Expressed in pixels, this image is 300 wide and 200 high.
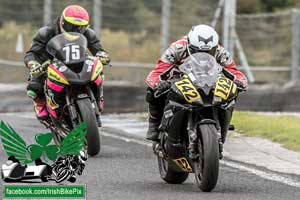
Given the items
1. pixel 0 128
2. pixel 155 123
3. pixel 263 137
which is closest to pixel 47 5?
pixel 263 137

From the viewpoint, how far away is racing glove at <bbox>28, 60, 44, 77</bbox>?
1267cm

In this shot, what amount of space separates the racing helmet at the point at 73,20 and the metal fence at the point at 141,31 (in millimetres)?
10746

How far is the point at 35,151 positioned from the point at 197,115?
1.78 metres

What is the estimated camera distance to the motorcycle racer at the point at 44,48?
41.0ft

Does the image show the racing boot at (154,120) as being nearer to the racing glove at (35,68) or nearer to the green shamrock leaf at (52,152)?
the green shamrock leaf at (52,152)

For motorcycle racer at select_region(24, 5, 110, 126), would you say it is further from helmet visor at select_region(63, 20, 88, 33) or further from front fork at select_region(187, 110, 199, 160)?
front fork at select_region(187, 110, 199, 160)

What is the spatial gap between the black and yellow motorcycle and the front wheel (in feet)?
6.21

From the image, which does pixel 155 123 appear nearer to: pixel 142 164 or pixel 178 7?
pixel 142 164

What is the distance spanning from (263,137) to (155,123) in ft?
13.9

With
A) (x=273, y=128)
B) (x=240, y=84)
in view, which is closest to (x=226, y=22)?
(x=273, y=128)

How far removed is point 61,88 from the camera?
1214cm

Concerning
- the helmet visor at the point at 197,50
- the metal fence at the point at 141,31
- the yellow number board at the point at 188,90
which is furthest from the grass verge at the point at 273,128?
the metal fence at the point at 141,31

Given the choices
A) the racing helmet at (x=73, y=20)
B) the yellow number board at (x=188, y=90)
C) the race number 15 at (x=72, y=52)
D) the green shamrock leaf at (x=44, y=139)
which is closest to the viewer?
the green shamrock leaf at (x=44, y=139)

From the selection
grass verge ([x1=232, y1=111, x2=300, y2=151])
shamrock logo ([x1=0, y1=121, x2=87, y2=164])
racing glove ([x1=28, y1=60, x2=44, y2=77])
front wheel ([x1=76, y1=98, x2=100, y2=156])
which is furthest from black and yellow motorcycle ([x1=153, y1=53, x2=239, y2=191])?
grass verge ([x1=232, y1=111, x2=300, y2=151])
